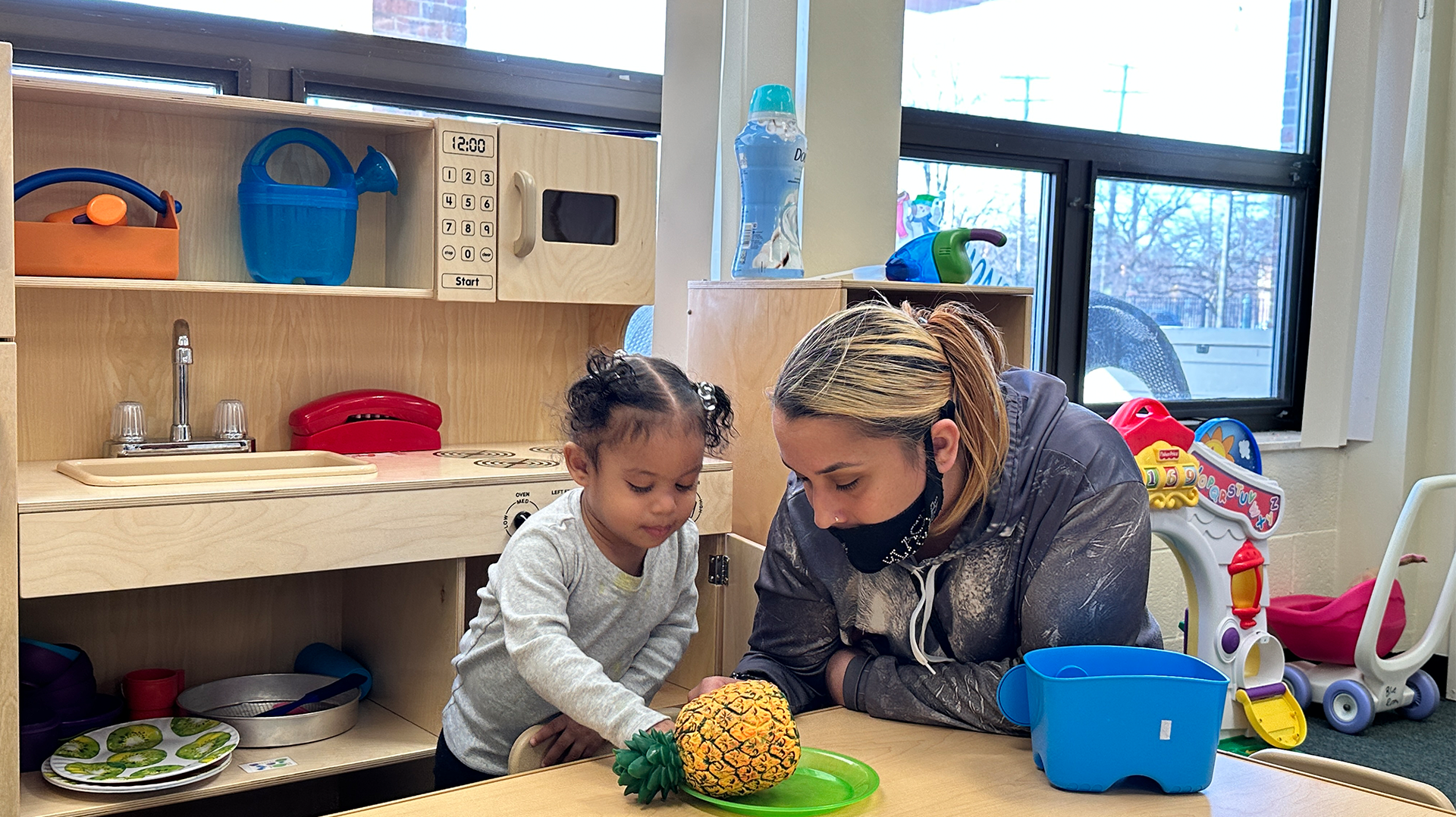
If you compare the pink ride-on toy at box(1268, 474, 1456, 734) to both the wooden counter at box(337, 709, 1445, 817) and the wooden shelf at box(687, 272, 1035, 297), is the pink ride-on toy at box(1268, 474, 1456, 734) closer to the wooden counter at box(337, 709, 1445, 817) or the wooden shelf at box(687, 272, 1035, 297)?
the wooden shelf at box(687, 272, 1035, 297)

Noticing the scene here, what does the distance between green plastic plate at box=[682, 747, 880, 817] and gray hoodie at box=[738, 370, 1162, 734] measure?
6.5 inches

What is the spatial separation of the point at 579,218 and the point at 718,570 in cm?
69

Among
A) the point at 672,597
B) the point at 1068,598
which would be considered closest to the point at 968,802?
the point at 1068,598

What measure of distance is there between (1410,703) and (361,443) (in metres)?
2.74

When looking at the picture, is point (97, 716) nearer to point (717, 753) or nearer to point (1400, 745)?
point (717, 753)

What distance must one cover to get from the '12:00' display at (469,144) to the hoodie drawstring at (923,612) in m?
1.22

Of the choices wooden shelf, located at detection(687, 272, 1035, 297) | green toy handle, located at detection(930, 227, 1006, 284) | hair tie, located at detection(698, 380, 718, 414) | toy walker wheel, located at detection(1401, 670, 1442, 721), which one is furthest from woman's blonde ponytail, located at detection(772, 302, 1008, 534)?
toy walker wheel, located at detection(1401, 670, 1442, 721)

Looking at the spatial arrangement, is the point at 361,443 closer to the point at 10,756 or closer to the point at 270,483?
the point at 270,483

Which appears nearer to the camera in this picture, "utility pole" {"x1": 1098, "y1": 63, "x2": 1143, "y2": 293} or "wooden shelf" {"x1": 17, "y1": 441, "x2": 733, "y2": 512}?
"wooden shelf" {"x1": 17, "y1": 441, "x2": 733, "y2": 512}

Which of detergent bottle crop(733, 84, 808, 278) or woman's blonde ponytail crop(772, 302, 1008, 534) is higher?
detergent bottle crop(733, 84, 808, 278)

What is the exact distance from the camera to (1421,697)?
3254 mm

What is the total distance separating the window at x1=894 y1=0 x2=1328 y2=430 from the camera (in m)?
3.17

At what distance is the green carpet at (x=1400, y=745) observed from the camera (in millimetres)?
2834

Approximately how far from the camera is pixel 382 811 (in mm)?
1010
